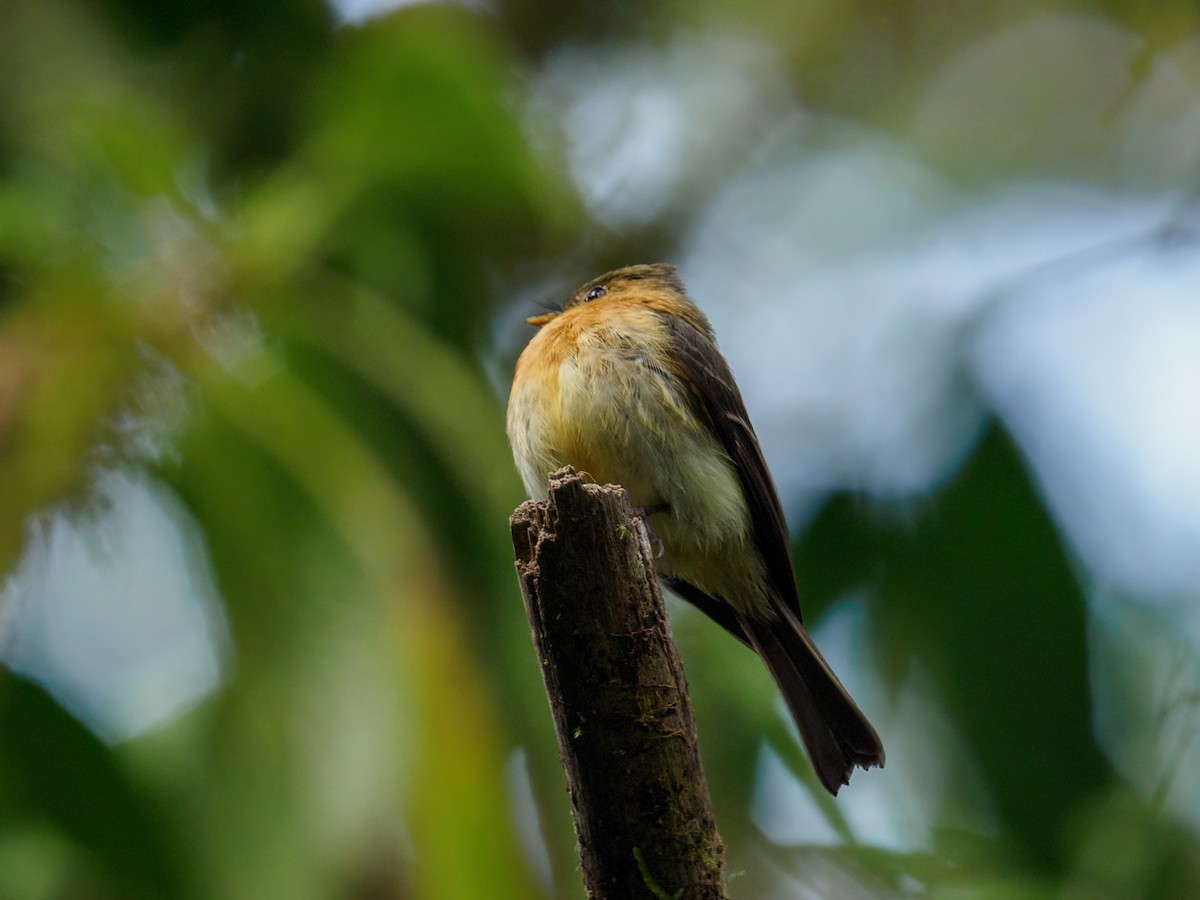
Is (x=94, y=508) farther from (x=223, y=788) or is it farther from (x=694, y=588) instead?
(x=694, y=588)

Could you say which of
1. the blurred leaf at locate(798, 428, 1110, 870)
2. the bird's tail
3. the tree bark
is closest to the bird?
the bird's tail

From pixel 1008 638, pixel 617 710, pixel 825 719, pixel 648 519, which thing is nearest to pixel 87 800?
pixel 648 519

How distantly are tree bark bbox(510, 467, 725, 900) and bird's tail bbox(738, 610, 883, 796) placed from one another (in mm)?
1912

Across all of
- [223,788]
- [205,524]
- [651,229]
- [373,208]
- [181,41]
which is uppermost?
[181,41]

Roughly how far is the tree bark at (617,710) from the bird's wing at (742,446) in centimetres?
199

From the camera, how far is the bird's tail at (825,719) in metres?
4.68

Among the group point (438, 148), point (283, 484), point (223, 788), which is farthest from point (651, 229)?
point (223, 788)

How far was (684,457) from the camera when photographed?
4.71 meters

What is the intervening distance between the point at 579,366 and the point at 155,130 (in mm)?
1906

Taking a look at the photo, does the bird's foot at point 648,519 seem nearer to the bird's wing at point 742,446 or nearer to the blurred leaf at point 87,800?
the bird's wing at point 742,446

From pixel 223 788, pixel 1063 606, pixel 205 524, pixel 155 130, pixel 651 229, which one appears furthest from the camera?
pixel 651 229

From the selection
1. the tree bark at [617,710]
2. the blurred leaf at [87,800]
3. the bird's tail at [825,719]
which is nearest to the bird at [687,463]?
the bird's tail at [825,719]

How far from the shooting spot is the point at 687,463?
186 inches

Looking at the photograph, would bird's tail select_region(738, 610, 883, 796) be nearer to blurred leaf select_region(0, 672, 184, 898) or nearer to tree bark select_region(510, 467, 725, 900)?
tree bark select_region(510, 467, 725, 900)
